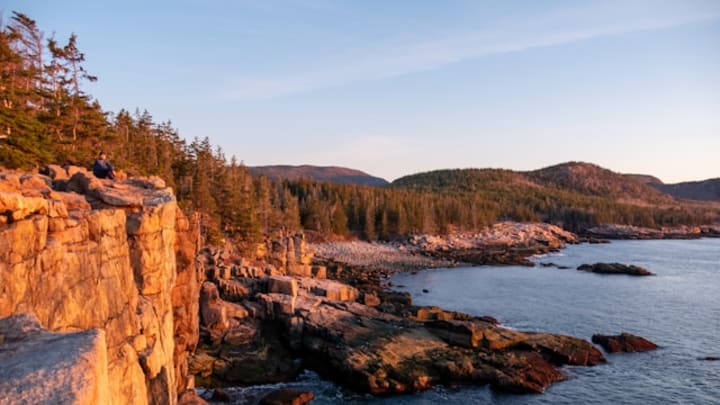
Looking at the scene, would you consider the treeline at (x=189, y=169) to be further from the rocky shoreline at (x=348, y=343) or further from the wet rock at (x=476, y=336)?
the wet rock at (x=476, y=336)

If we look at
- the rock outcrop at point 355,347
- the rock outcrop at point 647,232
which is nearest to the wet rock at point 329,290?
the rock outcrop at point 355,347

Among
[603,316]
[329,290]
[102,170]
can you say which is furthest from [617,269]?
[102,170]

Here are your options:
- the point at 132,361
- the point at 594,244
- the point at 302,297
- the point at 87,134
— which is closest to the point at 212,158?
the point at 87,134

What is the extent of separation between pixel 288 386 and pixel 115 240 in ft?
50.4

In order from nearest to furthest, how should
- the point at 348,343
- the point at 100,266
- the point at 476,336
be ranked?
the point at 100,266 → the point at 348,343 → the point at 476,336

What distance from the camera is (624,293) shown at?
52.0 meters

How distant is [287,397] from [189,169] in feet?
139

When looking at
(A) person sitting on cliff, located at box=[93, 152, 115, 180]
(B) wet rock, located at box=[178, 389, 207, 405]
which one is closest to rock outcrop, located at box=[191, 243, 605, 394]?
(B) wet rock, located at box=[178, 389, 207, 405]

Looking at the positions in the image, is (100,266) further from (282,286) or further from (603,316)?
(603,316)

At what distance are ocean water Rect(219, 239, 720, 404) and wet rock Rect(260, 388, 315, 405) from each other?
66 cm

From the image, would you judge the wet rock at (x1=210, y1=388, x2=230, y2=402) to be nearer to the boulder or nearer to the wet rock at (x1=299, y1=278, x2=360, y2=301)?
the boulder

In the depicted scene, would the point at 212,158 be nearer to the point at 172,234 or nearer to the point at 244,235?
the point at 244,235

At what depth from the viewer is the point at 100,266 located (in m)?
12.3

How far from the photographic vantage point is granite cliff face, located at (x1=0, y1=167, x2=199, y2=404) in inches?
363
